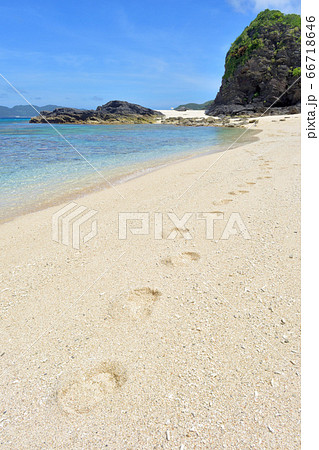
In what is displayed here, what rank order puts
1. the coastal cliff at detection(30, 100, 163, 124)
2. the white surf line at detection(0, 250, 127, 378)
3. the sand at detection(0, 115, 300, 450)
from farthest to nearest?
the coastal cliff at detection(30, 100, 163, 124) < the white surf line at detection(0, 250, 127, 378) < the sand at detection(0, 115, 300, 450)

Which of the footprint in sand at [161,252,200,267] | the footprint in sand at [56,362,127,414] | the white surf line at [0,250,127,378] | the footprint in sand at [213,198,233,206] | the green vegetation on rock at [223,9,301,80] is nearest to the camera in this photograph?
the footprint in sand at [56,362,127,414]

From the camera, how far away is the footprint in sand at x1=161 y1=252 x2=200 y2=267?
3302 millimetres

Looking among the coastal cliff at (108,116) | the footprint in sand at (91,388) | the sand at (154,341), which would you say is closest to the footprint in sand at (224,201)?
the sand at (154,341)

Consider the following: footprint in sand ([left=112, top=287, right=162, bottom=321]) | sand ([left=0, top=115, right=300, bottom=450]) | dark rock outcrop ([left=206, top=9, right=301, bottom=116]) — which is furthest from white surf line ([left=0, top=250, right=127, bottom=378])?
dark rock outcrop ([left=206, top=9, right=301, bottom=116])

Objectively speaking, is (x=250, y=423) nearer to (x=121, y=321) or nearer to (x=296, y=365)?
(x=296, y=365)

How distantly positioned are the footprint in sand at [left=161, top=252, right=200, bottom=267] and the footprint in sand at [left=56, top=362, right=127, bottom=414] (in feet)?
4.96

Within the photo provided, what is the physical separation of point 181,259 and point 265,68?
189 feet

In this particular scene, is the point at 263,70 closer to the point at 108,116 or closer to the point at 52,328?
the point at 108,116

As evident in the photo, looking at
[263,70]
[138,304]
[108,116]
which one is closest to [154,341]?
[138,304]

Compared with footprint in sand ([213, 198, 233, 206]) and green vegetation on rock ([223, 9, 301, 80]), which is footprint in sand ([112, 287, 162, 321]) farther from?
green vegetation on rock ([223, 9, 301, 80])

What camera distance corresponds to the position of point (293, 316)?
2.36m

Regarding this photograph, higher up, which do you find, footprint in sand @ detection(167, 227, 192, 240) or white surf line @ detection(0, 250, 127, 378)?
footprint in sand @ detection(167, 227, 192, 240)
